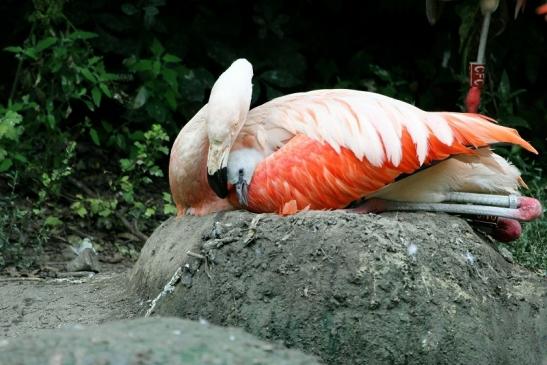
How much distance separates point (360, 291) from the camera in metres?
4.18

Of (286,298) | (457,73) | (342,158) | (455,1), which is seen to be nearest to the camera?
(286,298)

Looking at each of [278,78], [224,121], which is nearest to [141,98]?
[278,78]

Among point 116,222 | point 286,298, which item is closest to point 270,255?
point 286,298

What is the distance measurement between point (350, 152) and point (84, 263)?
6.59 ft

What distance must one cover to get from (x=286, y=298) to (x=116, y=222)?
10.9 feet

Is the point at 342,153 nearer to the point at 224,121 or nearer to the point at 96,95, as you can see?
the point at 224,121

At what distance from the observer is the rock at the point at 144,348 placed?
270 centimetres

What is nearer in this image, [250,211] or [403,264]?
[403,264]

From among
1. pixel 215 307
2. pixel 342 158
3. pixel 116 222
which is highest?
pixel 342 158

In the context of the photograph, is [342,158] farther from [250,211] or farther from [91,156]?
[91,156]

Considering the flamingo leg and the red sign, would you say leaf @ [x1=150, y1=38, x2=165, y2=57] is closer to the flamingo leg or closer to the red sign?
the red sign

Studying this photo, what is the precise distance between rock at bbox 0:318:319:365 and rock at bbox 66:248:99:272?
3.21 meters

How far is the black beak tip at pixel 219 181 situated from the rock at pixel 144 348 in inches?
75.7

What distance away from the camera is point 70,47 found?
281 inches
